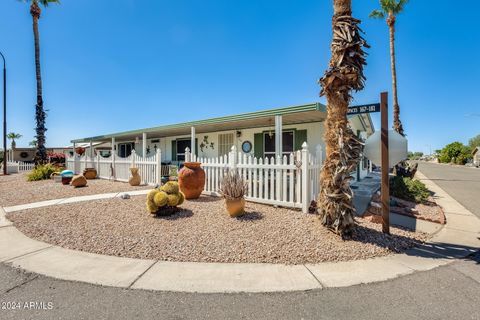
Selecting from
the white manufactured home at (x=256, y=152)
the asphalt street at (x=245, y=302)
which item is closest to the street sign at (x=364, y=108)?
the white manufactured home at (x=256, y=152)

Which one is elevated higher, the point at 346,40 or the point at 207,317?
the point at 346,40

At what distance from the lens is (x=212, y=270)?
9.72 feet

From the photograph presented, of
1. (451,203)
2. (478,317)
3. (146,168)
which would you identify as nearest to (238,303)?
(478,317)

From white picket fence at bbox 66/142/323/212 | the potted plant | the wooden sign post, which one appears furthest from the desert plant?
the wooden sign post

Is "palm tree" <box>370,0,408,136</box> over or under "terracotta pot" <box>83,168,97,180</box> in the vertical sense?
over

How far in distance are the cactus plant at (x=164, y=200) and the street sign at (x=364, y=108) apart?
3.99 m

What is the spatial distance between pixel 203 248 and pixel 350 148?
2923 millimetres

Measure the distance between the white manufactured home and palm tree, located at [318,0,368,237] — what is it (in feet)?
3.95

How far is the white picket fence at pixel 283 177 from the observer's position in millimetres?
5199

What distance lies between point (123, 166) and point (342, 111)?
10.4 m

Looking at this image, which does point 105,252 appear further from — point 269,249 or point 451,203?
point 451,203

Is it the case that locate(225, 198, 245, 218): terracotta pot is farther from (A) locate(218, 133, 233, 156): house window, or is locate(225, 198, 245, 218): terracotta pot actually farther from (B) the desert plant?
(A) locate(218, 133, 233, 156): house window

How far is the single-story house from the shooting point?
7.79 m

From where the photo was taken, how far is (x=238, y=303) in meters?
2.31
